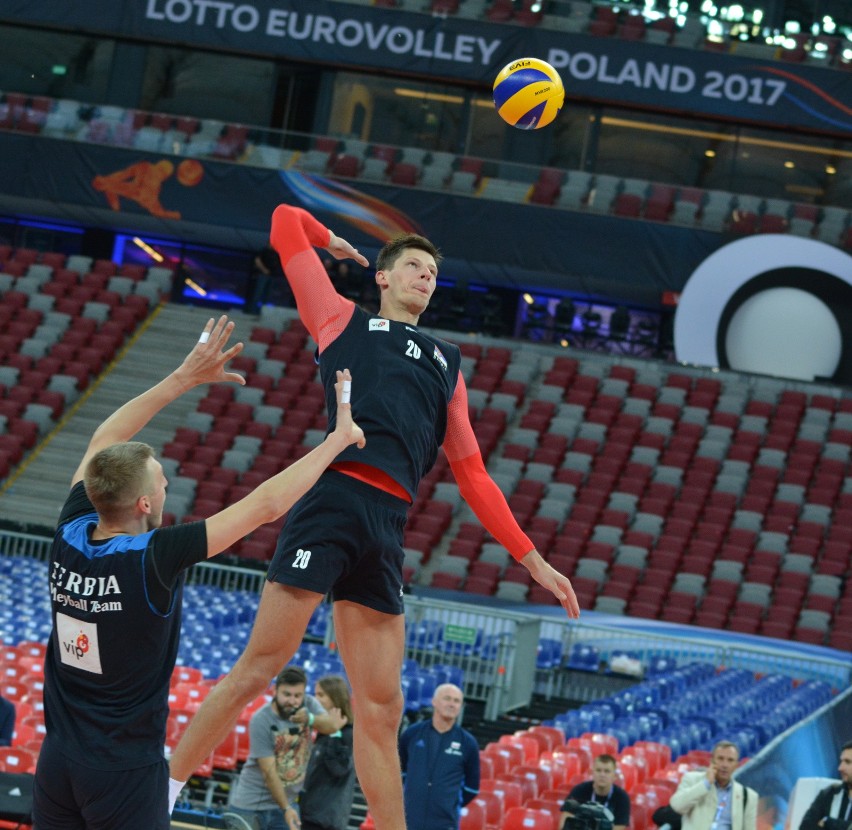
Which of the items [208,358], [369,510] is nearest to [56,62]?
[208,358]

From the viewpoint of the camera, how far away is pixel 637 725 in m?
12.0

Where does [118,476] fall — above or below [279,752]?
above

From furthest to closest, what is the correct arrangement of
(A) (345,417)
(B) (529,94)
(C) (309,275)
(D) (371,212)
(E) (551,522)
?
(D) (371,212) < (E) (551,522) < (B) (529,94) < (C) (309,275) < (A) (345,417)

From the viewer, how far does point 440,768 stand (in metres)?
8.20

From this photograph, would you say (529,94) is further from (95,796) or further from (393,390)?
(95,796)

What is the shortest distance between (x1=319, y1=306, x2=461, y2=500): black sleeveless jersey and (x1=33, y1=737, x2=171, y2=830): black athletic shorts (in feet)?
3.81

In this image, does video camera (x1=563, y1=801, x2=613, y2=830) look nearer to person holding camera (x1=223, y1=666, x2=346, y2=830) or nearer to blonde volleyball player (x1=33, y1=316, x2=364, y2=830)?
person holding camera (x1=223, y1=666, x2=346, y2=830)

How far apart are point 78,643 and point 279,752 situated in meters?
4.63

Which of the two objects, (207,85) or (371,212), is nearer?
(371,212)

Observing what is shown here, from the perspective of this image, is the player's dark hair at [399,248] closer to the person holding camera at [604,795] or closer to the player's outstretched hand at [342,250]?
the player's outstretched hand at [342,250]

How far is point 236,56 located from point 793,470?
50.0 ft

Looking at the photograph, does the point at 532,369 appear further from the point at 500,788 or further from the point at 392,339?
the point at 392,339

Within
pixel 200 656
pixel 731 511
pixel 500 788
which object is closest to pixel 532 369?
pixel 731 511

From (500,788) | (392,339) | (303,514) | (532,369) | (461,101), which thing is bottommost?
(500,788)
